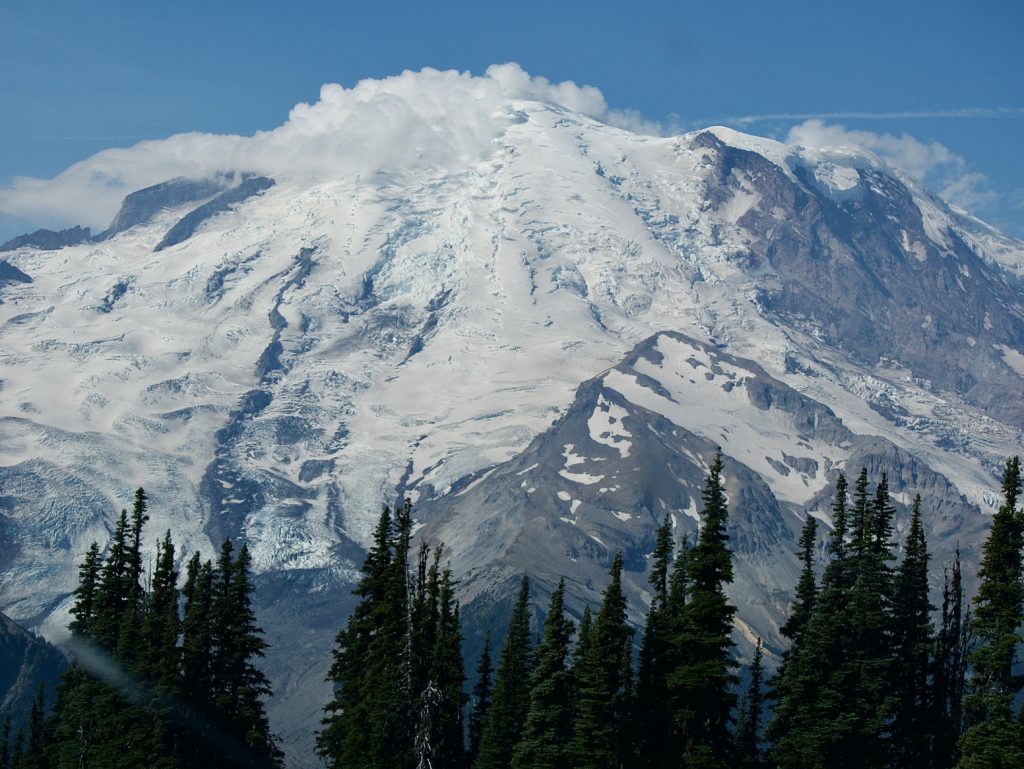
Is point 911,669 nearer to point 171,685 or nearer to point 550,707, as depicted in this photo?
point 550,707

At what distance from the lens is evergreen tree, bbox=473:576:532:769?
9594 cm

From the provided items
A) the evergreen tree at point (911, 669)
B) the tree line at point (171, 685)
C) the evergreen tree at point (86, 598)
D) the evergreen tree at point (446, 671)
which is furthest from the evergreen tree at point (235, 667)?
the evergreen tree at point (911, 669)

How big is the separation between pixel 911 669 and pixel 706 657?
1761cm

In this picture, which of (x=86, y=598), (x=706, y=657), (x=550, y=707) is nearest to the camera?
(x=706, y=657)

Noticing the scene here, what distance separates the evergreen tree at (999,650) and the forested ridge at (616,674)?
0.12 meters

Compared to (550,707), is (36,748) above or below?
above

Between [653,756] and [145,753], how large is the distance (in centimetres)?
3271

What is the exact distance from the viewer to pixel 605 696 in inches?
3344

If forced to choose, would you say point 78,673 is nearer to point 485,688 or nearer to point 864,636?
point 485,688

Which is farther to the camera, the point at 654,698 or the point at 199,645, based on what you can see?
the point at 199,645

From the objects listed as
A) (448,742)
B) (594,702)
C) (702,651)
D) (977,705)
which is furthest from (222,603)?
(977,705)

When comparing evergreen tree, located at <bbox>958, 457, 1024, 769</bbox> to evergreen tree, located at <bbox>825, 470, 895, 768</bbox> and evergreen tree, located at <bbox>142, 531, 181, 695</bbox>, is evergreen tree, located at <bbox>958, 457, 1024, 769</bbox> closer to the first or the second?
evergreen tree, located at <bbox>825, 470, 895, 768</bbox>

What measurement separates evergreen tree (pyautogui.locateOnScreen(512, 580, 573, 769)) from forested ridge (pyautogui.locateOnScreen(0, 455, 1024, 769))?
5.1 inches

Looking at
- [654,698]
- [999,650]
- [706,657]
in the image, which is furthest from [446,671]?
[999,650]
